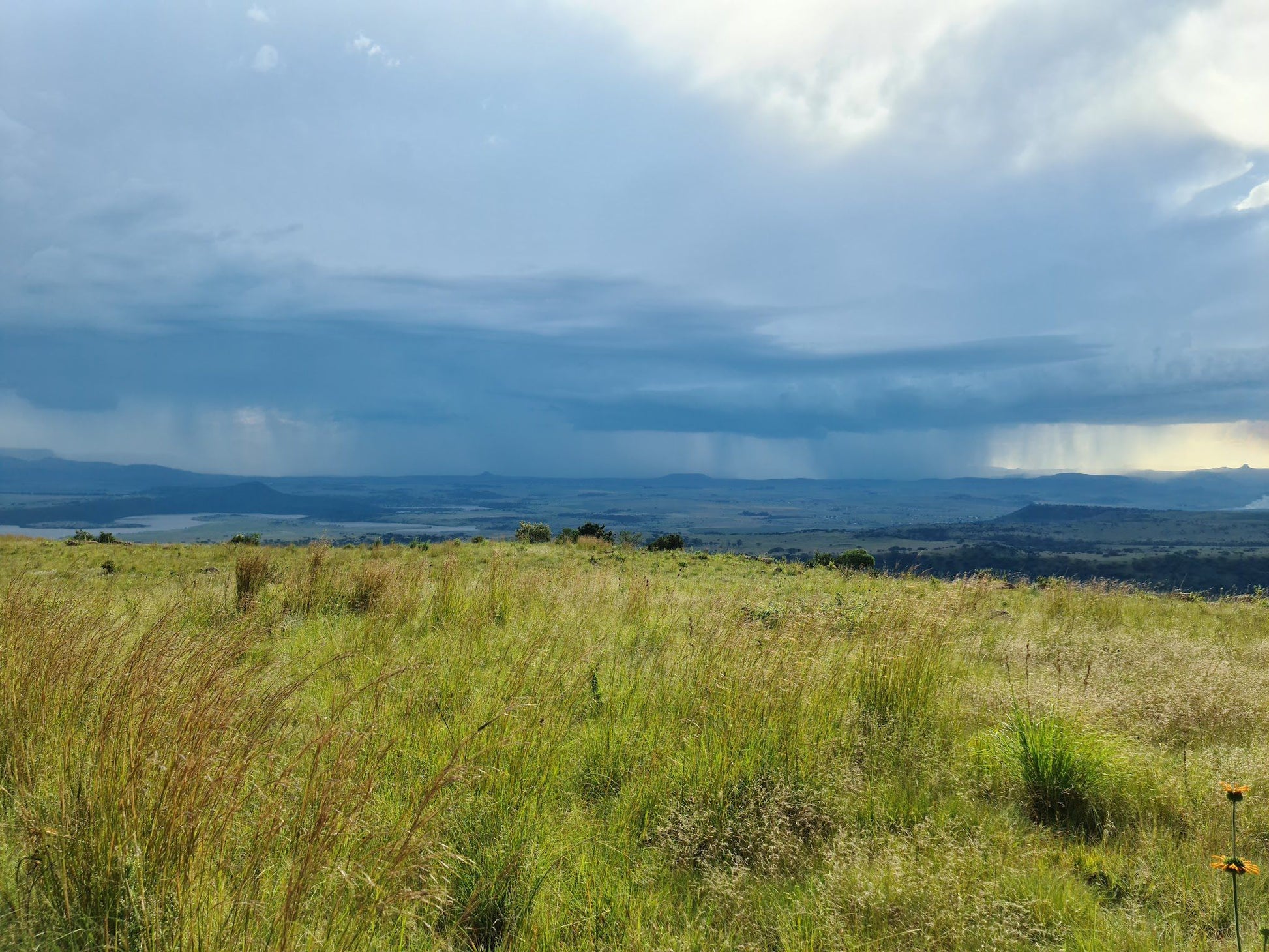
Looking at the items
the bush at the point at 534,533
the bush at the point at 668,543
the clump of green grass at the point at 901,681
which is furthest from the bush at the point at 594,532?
the clump of green grass at the point at 901,681

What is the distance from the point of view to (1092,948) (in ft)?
10.3

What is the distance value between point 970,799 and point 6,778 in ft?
19.7

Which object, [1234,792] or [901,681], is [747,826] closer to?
[1234,792]

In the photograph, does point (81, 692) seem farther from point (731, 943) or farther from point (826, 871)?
point (826, 871)

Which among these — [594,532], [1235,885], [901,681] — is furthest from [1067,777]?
[594,532]

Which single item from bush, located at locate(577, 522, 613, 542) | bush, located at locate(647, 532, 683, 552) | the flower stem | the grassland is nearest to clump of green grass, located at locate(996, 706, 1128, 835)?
the grassland

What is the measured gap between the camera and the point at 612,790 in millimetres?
4535

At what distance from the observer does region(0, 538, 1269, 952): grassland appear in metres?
2.77

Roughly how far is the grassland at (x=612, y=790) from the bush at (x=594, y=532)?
2574 centimetres

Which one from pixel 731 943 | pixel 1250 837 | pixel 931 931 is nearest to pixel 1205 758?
pixel 1250 837

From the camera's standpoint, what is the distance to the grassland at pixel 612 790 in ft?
9.09

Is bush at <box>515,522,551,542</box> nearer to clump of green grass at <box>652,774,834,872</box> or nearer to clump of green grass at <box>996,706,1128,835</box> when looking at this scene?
clump of green grass at <box>996,706,1128,835</box>

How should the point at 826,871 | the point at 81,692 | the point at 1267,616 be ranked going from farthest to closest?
the point at 1267,616 < the point at 81,692 < the point at 826,871

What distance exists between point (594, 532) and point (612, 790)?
105ft
